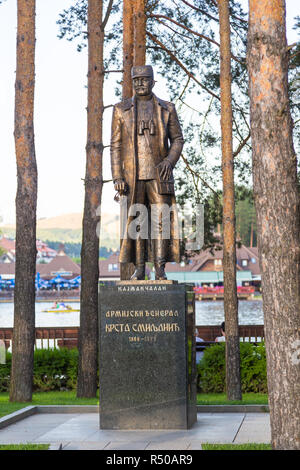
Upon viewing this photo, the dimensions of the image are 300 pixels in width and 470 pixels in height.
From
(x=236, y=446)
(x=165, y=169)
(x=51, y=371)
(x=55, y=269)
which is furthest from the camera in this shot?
(x=55, y=269)

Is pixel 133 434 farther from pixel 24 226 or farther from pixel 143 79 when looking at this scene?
pixel 24 226

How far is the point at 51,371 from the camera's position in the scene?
518 inches

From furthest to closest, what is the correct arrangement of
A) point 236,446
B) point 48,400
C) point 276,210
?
point 48,400 → point 236,446 → point 276,210

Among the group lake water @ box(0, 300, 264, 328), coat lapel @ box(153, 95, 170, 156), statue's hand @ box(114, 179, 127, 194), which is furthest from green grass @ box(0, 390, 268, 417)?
lake water @ box(0, 300, 264, 328)

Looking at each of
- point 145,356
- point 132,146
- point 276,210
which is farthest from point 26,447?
point 132,146

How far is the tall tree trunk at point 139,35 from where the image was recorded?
1196 cm

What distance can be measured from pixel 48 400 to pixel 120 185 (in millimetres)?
4283

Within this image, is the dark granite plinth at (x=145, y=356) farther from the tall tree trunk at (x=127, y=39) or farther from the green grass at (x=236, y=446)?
the tall tree trunk at (x=127, y=39)

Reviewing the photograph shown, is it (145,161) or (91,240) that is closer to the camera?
(145,161)

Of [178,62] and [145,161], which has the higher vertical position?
[178,62]

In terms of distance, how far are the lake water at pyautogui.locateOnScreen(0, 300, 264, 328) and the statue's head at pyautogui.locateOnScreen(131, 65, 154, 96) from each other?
42769 millimetres

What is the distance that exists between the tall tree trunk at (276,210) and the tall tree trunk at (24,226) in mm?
6272

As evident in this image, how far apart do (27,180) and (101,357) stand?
4119 mm
